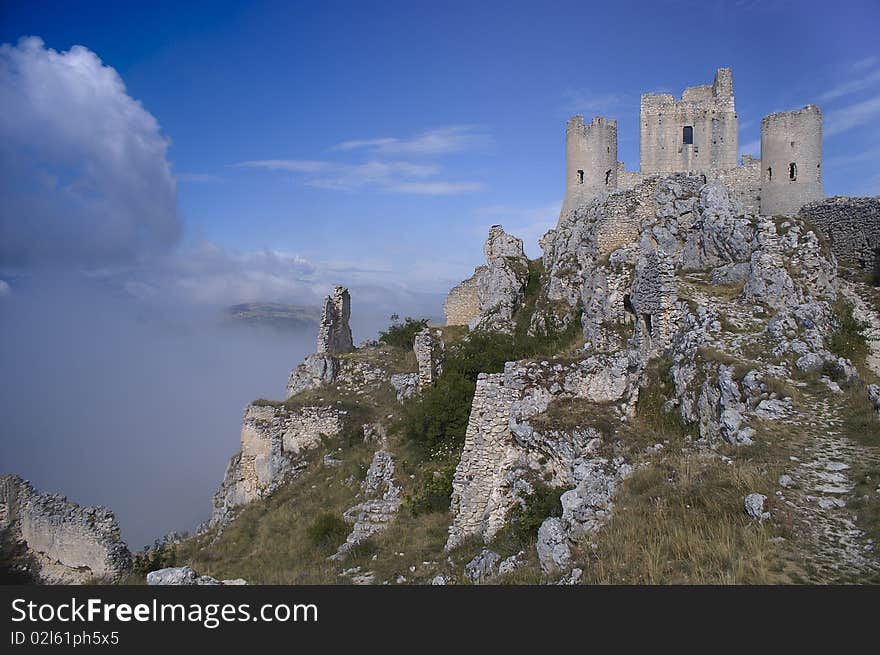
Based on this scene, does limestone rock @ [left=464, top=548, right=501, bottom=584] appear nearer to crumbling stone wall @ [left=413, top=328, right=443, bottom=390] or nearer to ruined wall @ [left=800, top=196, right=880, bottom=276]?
crumbling stone wall @ [left=413, top=328, right=443, bottom=390]

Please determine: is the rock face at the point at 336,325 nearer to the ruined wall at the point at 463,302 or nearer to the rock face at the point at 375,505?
the ruined wall at the point at 463,302

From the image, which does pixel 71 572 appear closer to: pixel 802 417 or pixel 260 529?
pixel 260 529

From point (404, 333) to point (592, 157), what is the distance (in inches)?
500

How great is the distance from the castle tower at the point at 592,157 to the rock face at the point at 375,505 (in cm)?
1746

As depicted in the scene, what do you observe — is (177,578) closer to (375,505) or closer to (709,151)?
(375,505)

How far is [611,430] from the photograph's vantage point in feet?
32.9

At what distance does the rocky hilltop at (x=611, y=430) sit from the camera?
6113 millimetres

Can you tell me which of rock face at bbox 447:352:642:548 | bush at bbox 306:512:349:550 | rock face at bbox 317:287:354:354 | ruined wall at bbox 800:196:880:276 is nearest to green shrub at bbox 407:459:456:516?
rock face at bbox 447:352:642:548

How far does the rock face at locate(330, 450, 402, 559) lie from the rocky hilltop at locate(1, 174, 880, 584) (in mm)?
75

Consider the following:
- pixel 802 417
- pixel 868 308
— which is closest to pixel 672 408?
pixel 802 417

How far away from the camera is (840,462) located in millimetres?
6785

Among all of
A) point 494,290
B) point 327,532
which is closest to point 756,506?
point 327,532
